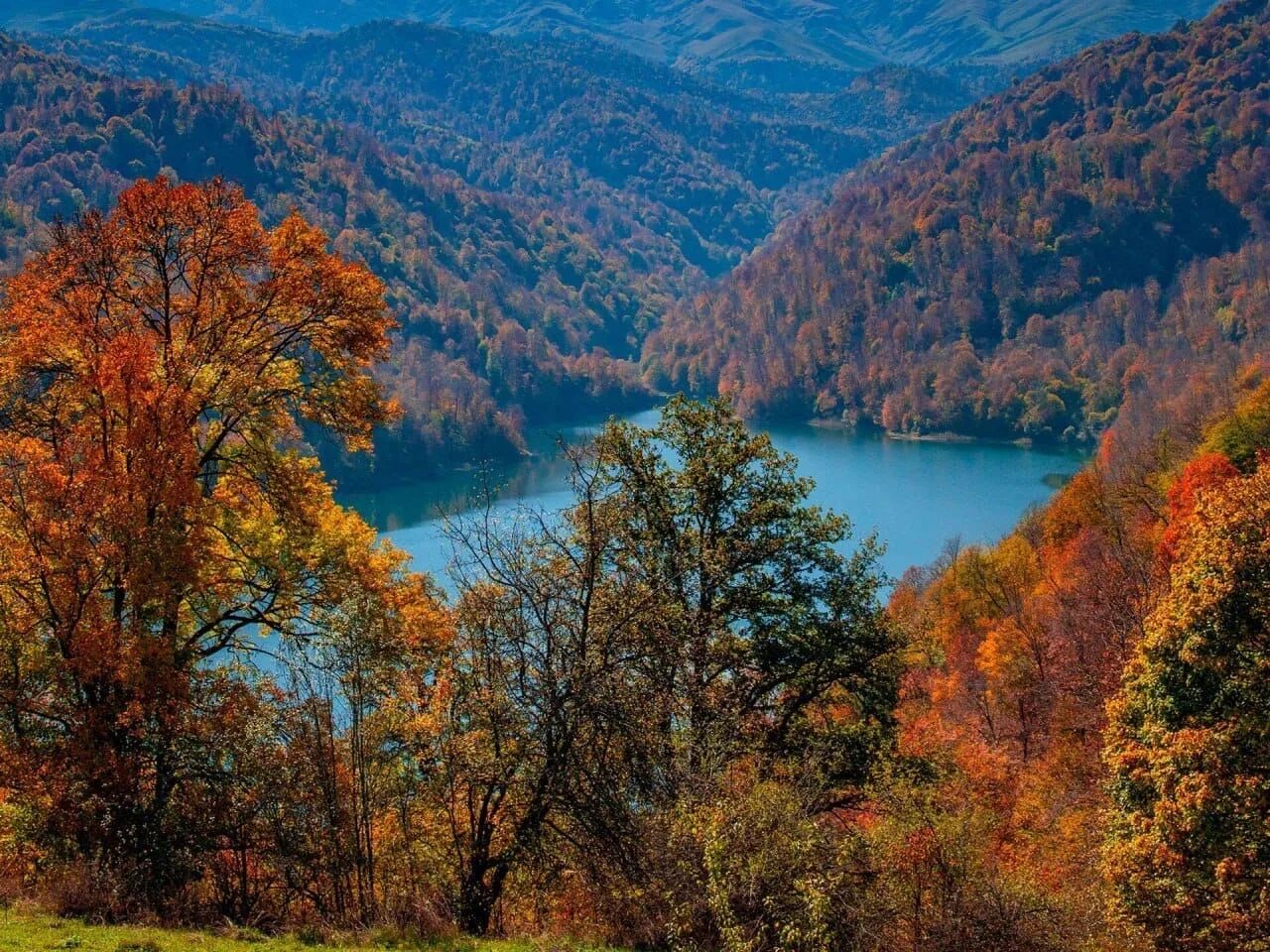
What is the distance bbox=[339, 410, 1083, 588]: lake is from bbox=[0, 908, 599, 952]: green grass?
2484 inches

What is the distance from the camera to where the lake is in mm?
94438

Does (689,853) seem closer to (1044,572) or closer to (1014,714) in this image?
(1014,714)

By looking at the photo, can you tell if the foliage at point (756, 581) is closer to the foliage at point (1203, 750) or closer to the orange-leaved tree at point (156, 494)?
the foliage at point (1203, 750)

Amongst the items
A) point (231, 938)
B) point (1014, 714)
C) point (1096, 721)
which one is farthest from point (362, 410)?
point (1014, 714)

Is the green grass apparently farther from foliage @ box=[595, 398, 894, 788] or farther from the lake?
the lake

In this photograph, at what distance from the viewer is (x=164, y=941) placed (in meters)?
12.3

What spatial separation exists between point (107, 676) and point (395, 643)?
4008 millimetres

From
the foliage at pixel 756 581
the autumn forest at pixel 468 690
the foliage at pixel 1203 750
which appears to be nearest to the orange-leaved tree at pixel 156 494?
the autumn forest at pixel 468 690

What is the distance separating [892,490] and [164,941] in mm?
110705

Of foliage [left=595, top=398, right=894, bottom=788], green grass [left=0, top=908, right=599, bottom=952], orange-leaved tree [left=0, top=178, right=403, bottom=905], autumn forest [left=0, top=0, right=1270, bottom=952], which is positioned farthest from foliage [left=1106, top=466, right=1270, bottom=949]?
orange-leaved tree [left=0, top=178, right=403, bottom=905]

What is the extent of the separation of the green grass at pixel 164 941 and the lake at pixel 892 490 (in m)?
63.1

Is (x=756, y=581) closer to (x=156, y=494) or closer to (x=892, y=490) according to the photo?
(x=156, y=494)

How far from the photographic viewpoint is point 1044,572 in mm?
54875

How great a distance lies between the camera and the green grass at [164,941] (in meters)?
12.0
